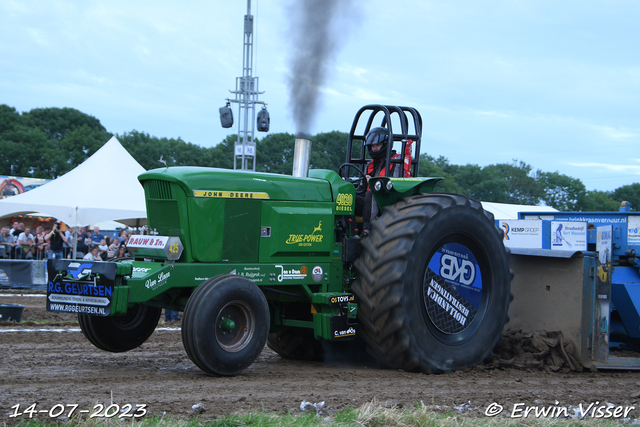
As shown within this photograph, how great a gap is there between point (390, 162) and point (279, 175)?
121 cm

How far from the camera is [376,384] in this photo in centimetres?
515

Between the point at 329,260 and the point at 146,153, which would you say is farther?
the point at 146,153

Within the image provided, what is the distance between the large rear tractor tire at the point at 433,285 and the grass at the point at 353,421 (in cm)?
156

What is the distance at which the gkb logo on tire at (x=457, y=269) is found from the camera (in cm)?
613

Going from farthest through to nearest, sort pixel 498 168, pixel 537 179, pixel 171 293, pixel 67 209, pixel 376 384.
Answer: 1. pixel 498 168
2. pixel 537 179
3. pixel 67 209
4. pixel 171 293
5. pixel 376 384

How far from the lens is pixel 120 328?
603cm

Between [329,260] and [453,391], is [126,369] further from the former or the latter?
[453,391]

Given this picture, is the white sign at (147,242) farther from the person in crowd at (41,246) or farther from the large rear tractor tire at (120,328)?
the person in crowd at (41,246)

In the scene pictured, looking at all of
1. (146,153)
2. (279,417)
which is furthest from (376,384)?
(146,153)

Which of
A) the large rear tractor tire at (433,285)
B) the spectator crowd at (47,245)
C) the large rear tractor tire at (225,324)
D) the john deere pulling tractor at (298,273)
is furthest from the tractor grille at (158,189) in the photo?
the spectator crowd at (47,245)

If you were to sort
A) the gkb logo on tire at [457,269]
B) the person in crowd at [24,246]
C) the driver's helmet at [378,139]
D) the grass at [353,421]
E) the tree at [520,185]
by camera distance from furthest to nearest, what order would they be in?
the tree at [520,185] < the person in crowd at [24,246] < the driver's helmet at [378,139] < the gkb logo on tire at [457,269] < the grass at [353,421]

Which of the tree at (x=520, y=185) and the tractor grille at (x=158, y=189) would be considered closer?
the tractor grille at (x=158, y=189)

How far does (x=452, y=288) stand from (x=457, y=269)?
0.20 metres

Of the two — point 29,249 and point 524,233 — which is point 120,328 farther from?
point 29,249
